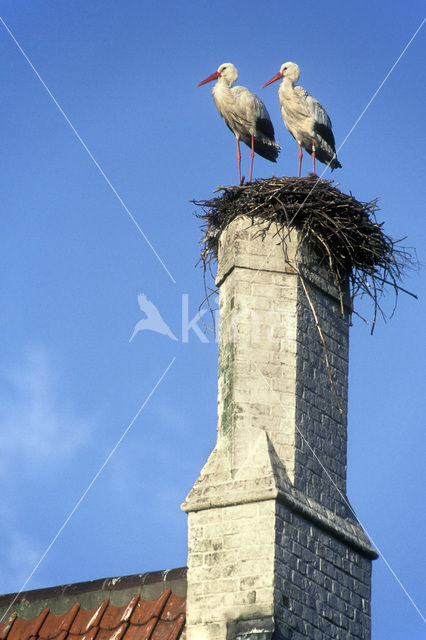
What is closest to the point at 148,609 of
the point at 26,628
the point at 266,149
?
the point at 26,628

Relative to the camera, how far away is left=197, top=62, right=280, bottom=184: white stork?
48.1ft

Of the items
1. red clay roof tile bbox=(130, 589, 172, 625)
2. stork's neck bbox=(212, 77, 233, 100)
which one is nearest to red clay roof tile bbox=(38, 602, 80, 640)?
red clay roof tile bbox=(130, 589, 172, 625)

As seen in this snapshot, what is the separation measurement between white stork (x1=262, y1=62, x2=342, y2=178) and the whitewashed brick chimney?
258 cm

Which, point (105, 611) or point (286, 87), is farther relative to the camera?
point (286, 87)

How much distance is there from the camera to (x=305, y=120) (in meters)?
14.8

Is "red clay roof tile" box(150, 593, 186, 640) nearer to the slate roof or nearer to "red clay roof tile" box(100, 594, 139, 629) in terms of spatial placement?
the slate roof

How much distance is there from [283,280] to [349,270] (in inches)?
42.0

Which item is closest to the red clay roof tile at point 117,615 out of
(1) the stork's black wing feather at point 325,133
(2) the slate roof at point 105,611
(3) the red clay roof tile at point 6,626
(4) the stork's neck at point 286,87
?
(2) the slate roof at point 105,611

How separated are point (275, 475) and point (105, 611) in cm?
248

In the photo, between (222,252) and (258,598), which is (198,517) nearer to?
(258,598)

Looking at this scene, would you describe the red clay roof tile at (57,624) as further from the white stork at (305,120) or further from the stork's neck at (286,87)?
the stork's neck at (286,87)

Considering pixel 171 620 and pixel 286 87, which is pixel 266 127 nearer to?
pixel 286 87

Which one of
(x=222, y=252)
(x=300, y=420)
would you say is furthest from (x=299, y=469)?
(x=222, y=252)

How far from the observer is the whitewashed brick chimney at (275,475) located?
10945mm
